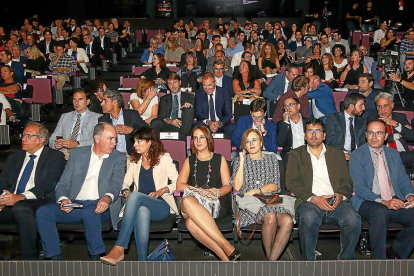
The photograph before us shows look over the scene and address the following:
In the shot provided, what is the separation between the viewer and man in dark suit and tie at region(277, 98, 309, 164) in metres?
4.67

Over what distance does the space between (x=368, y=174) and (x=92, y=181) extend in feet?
7.32

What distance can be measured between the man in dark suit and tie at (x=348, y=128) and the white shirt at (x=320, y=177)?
79 centimetres

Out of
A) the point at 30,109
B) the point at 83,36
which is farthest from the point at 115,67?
the point at 30,109

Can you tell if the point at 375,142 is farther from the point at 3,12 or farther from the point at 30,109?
the point at 3,12

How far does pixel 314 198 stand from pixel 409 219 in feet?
2.31

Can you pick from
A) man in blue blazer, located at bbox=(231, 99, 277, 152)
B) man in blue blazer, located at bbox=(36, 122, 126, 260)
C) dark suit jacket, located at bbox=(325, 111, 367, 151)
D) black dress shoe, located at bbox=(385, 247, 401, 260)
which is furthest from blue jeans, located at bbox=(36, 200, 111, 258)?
dark suit jacket, located at bbox=(325, 111, 367, 151)

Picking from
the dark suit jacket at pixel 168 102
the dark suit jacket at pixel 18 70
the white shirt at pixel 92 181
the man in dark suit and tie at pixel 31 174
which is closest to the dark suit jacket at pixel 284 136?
the dark suit jacket at pixel 168 102

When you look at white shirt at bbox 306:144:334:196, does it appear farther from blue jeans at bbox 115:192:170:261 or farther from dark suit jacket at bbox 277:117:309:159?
blue jeans at bbox 115:192:170:261

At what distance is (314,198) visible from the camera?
12.4 feet

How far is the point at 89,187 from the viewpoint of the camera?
4000 millimetres

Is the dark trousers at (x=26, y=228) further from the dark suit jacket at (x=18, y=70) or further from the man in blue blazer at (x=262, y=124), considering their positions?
the dark suit jacket at (x=18, y=70)

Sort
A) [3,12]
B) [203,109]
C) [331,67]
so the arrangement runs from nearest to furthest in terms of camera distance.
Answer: [203,109], [331,67], [3,12]

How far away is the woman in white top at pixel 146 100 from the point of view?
18.9 ft

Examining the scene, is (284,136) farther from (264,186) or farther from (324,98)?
(324,98)
